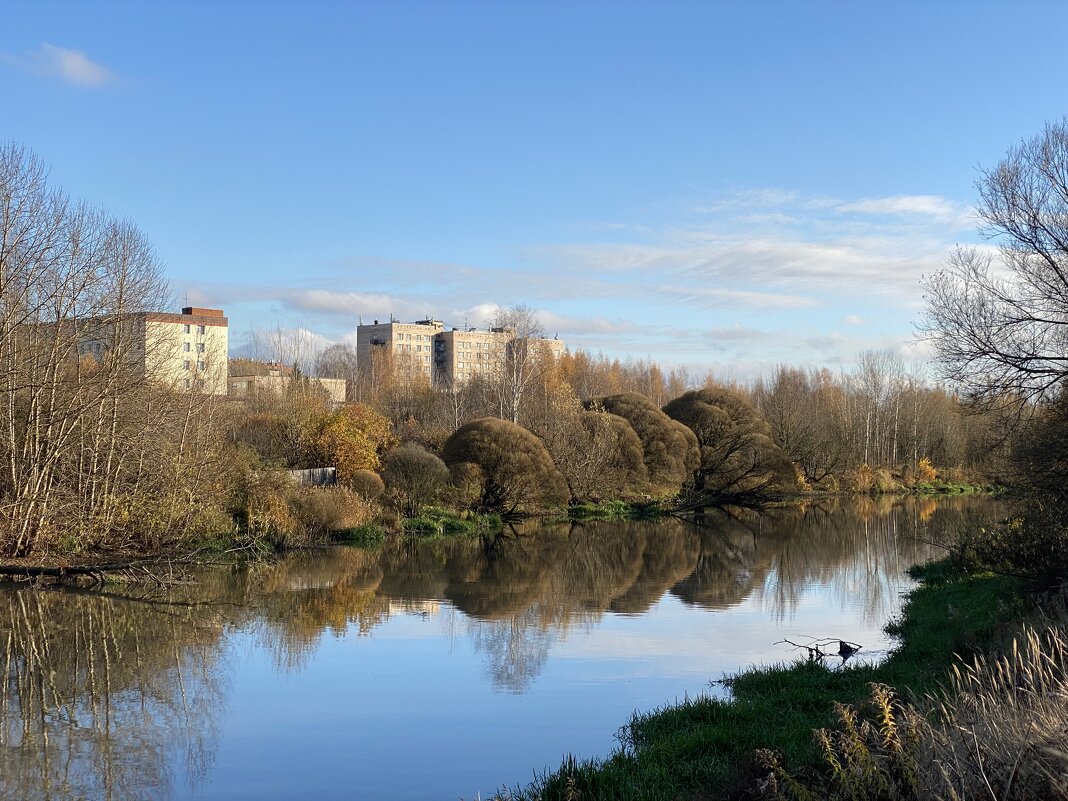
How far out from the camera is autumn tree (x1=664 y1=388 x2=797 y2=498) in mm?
47125

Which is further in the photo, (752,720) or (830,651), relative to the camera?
(830,651)

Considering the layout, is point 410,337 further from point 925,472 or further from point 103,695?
point 103,695

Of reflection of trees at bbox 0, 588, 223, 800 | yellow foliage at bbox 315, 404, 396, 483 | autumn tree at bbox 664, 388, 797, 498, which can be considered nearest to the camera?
reflection of trees at bbox 0, 588, 223, 800

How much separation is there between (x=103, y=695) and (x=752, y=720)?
24.8 ft

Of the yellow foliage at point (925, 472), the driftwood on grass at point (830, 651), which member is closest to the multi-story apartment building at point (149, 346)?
the driftwood on grass at point (830, 651)

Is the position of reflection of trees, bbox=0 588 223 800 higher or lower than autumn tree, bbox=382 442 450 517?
lower

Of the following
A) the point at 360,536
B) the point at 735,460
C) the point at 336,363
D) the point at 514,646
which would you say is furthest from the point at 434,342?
the point at 514,646

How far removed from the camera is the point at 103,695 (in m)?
11.7

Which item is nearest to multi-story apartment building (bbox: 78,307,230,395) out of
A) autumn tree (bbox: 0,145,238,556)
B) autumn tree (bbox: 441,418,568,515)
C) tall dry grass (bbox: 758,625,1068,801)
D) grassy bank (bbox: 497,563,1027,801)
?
autumn tree (bbox: 0,145,238,556)

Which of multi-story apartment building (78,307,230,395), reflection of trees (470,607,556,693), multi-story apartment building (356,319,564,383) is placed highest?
multi-story apartment building (356,319,564,383)

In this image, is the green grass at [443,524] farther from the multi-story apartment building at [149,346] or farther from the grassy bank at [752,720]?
the grassy bank at [752,720]

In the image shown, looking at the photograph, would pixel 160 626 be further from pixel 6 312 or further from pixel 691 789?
pixel 691 789

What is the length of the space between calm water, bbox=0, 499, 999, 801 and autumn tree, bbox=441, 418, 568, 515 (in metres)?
9.09

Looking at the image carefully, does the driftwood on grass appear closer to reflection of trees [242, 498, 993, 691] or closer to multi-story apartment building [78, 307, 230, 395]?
reflection of trees [242, 498, 993, 691]
